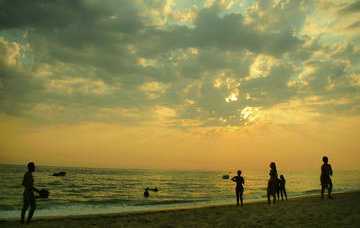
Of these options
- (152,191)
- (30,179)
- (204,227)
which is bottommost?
(152,191)

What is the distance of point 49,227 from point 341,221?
1188 cm

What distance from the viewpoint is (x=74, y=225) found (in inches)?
443

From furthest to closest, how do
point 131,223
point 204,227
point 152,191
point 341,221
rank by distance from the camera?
point 152,191, point 131,223, point 204,227, point 341,221

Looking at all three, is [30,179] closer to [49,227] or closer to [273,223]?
[49,227]

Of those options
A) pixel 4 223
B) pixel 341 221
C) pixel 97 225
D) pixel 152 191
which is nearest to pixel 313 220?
pixel 341 221

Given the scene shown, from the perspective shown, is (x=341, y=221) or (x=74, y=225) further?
(x=74, y=225)

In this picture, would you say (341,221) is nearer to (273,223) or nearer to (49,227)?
(273,223)

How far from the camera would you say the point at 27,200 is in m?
10.1

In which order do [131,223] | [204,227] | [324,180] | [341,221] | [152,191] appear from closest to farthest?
[341,221], [204,227], [131,223], [324,180], [152,191]

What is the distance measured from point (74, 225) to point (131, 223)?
257 centimetres

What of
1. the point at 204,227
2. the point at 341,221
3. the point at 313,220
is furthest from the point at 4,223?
the point at 341,221

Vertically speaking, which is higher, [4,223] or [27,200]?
[27,200]

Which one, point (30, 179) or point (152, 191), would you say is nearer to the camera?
point (30, 179)

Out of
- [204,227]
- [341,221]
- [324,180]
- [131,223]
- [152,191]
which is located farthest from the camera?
[152,191]
